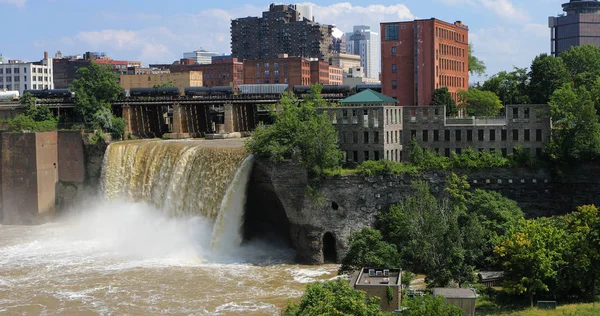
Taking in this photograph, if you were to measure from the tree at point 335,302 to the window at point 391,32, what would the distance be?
47618 mm

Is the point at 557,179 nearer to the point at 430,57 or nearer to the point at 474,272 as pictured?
Result: the point at 474,272

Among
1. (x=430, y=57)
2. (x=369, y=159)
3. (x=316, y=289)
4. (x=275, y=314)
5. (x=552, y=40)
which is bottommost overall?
(x=275, y=314)

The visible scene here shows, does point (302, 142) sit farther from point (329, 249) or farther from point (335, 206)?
point (329, 249)

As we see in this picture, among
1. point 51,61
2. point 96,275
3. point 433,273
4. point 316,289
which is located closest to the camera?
point 316,289

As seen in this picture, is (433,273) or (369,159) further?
(369,159)

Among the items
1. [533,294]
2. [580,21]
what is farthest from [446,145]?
[580,21]

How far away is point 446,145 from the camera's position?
218 feet

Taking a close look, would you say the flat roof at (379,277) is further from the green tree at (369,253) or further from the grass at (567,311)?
the green tree at (369,253)

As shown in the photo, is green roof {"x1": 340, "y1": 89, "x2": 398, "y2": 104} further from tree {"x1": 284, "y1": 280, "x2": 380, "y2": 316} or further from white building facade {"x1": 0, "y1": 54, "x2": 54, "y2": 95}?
white building facade {"x1": 0, "y1": 54, "x2": 54, "y2": 95}

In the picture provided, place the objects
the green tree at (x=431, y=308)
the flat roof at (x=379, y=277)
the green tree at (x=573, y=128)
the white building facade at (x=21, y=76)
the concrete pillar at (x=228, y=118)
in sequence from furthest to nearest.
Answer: the white building facade at (x=21, y=76) < the concrete pillar at (x=228, y=118) < the green tree at (x=573, y=128) < the flat roof at (x=379, y=277) < the green tree at (x=431, y=308)

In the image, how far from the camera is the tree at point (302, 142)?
6228 centimetres

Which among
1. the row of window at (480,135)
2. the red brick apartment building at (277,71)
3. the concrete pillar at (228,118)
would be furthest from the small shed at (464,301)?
the red brick apartment building at (277,71)

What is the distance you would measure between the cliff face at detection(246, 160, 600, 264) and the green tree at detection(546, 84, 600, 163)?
1336mm

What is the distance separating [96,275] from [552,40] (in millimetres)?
152371
